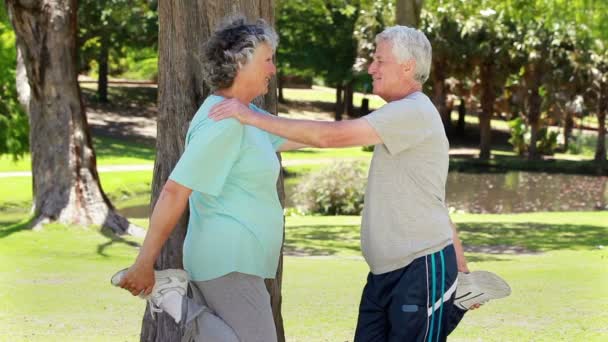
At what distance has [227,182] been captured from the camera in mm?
4426

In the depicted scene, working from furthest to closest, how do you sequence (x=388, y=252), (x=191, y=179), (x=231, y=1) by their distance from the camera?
(x=231, y=1) → (x=388, y=252) → (x=191, y=179)

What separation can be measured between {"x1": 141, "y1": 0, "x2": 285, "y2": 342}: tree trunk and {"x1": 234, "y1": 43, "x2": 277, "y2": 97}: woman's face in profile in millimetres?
1543

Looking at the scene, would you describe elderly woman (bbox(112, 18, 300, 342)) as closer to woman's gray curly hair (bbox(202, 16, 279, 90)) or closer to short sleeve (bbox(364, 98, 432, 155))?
woman's gray curly hair (bbox(202, 16, 279, 90))

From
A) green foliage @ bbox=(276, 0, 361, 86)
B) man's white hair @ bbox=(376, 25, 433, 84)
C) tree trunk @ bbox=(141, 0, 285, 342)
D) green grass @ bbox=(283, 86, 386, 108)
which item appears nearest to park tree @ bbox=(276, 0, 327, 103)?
green foliage @ bbox=(276, 0, 361, 86)

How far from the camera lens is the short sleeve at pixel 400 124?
470 centimetres

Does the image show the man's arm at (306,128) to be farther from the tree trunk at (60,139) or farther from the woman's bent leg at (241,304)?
the tree trunk at (60,139)

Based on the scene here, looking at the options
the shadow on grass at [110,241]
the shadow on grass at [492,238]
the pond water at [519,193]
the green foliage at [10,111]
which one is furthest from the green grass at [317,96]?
the shadow on grass at [110,241]

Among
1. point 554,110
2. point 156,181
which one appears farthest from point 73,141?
point 554,110

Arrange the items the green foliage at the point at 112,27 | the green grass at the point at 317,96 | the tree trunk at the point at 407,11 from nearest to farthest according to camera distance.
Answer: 1. the tree trunk at the point at 407,11
2. the green foliage at the point at 112,27
3. the green grass at the point at 317,96

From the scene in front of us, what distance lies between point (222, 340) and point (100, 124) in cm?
5082

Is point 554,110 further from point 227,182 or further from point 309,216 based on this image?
point 227,182

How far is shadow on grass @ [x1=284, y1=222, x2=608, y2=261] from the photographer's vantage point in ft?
58.7

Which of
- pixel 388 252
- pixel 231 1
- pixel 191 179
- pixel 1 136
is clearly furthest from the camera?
pixel 1 136

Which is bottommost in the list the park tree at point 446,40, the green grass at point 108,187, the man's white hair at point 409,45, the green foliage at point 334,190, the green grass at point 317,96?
the green grass at point 317,96
